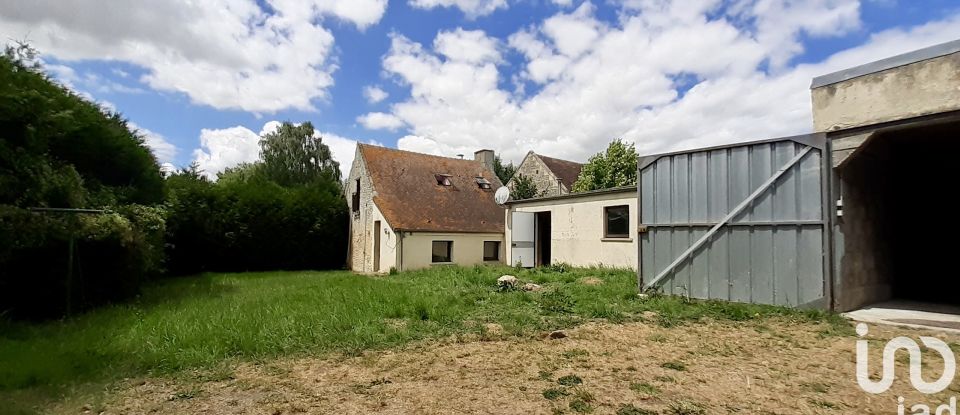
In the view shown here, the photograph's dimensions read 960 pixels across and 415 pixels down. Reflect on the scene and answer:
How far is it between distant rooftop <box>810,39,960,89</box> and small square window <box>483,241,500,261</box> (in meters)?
14.6

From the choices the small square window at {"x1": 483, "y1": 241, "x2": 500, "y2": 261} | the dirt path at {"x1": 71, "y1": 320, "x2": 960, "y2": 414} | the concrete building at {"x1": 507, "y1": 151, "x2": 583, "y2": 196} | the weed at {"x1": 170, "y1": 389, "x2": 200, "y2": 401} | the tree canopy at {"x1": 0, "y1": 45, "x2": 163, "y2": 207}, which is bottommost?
the weed at {"x1": 170, "y1": 389, "x2": 200, "y2": 401}

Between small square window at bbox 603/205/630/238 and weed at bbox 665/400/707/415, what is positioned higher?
small square window at bbox 603/205/630/238

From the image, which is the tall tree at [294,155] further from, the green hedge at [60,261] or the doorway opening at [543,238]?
the green hedge at [60,261]

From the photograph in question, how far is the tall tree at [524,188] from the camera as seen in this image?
27748 mm

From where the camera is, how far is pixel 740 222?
824 centimetres

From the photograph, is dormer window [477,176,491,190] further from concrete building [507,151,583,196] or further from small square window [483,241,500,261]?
concrete building [507,151,583,196]

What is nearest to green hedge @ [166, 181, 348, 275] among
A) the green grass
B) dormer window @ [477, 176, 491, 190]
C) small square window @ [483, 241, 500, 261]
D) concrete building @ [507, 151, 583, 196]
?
dormer window @ [477, 176, 491, 190]

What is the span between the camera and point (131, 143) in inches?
539

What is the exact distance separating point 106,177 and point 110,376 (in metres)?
11.3

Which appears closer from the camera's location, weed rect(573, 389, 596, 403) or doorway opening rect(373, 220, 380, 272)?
weed rect(573, 389, 596, 403)

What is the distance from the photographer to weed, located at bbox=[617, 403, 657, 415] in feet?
12.0

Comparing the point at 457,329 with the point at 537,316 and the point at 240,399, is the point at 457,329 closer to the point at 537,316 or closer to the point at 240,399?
the point at 537,316

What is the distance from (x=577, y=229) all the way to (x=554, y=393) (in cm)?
1189

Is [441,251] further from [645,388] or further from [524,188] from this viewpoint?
[645,388]
